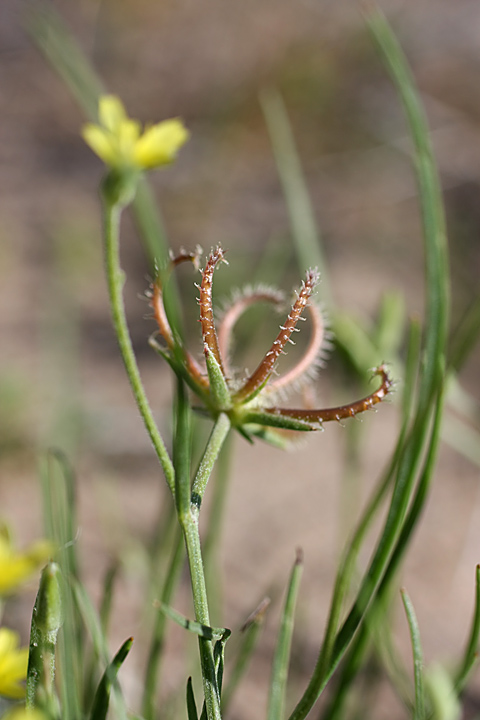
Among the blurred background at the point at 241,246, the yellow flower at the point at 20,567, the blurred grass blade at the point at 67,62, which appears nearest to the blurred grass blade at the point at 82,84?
the blurred grass blade at the point at 67,62

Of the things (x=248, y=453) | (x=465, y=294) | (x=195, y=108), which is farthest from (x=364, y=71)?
(x=248, y=453)

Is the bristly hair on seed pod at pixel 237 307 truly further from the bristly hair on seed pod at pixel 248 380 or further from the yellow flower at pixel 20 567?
the yellow flower at pixel 20 567

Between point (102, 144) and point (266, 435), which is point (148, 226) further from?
point (266, 435)

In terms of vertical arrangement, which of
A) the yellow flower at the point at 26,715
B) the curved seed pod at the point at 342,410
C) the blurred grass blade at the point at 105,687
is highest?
the curved seed pod at the point at 342,410

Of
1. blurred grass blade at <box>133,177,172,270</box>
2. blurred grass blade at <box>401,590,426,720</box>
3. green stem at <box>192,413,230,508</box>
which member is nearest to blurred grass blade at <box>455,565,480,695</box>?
blurred grass blade at <box>401,590,426,720</box>

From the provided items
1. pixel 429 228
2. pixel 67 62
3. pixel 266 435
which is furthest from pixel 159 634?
pixel 67 62

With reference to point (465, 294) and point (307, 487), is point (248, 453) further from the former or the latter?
point (465, 294)
